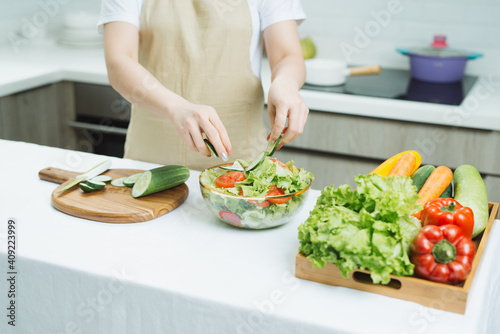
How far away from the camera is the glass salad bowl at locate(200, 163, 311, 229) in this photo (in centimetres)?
108

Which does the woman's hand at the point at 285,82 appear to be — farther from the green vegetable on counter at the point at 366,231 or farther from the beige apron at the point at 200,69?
the green vegetable on counter at the point at 366,231

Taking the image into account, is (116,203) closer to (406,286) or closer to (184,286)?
(184,286)

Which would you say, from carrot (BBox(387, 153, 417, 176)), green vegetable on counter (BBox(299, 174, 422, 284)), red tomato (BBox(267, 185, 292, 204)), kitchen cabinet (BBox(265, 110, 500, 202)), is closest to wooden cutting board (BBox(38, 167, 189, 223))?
red tomato (BBox(267, 185, 292, 204))

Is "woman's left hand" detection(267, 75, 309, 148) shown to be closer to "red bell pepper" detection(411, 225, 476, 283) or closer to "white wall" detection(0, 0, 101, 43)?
"red bell pepper" detection(411, 225, 476, 283)

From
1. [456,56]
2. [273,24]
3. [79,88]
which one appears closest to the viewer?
[273,24]

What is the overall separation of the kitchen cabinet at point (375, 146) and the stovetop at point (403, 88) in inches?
5.1

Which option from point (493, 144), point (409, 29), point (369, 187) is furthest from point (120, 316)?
point (409, 29)

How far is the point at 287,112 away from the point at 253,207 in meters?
0.30

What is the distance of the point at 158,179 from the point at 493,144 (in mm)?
1321

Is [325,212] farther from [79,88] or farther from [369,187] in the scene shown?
[79,88]

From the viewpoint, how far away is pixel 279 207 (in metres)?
1.10

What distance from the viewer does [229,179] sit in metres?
1.13

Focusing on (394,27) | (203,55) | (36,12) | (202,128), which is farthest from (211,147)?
(36,12)

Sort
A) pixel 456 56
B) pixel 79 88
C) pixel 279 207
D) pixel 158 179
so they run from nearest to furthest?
pixel 279 207, pixel 158 179, pixel 456 56, pixel 79 88
